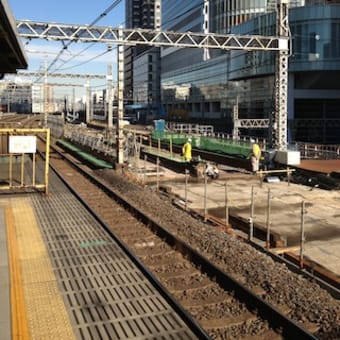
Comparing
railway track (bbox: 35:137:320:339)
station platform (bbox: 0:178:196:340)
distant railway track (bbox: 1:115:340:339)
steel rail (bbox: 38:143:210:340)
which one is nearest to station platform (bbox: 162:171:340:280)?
distant railway track (bbox: 1:115:340:339)

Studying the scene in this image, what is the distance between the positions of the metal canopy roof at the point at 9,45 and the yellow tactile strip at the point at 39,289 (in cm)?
402

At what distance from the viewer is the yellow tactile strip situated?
6.48 m

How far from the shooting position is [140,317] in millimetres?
7016

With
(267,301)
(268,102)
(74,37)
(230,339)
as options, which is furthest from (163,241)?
(268,102)

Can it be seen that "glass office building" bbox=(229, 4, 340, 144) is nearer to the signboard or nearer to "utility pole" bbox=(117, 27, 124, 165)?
"utility pole" bbox=(117, 27, 124, 165)

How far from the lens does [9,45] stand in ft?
32.4

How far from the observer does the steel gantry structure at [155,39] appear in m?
25.8

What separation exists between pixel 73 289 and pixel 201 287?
82.4 inches

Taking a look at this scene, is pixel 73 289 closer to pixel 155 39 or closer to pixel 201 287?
pixel 201 287

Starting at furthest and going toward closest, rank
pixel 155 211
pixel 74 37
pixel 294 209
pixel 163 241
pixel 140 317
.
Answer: pixel 74 37 → pixel 294 209 → pixel 155 211 → pixel 163 241 → pixel 140 317

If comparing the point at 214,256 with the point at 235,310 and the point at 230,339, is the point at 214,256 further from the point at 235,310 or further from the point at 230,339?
the point at 230,339

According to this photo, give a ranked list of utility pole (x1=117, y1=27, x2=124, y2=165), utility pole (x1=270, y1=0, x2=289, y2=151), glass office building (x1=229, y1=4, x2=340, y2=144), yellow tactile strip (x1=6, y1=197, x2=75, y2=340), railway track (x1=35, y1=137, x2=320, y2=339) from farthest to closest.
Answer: glass office building (x1=229, y1=4, x2=340, y2=144)
utility pole (x1=270, y1=0, x2=289, y2=151)
utility pole (x1=117, y1=27, x2=124, y2=165)
railway track (x1=35, y1=137, x2=320, y2=339)
yellow tactile strip (x1=6, y1=197, x2=75, y2=340)

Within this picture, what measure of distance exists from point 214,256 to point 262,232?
3.09 metres

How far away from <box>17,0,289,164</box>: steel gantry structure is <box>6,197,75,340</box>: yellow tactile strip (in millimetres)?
14712
